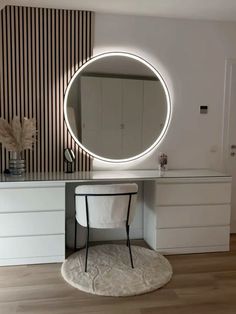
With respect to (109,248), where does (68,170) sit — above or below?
above

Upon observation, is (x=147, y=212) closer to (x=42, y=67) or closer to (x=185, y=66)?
(x=185, y=66)

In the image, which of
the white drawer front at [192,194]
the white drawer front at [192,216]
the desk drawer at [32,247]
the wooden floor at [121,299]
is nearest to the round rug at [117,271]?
the wooden floor at [121,299]

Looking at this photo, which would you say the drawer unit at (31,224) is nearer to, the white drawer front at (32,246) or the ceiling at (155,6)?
the white drawer front at (32,246)

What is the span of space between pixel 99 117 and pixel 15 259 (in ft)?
5.33

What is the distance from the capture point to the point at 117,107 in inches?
136

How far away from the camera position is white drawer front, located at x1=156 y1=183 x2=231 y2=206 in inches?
123

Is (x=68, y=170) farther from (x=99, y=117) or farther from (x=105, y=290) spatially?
(x=105, y=290)

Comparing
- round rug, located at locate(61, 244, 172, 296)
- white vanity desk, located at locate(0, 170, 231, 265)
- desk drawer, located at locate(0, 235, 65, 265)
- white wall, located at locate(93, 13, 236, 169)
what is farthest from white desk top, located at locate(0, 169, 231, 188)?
round rug, located at locate(61, 244, 172, 296)

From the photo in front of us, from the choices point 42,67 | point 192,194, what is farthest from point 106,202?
point 42,67

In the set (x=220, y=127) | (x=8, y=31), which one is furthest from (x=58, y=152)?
(x=220, y=127)

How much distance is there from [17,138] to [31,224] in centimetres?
82

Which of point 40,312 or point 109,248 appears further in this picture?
point 109,248

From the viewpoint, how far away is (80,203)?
8.98 ft

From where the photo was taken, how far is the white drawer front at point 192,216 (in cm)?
314
